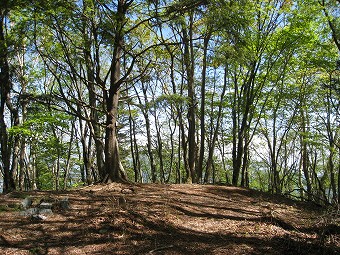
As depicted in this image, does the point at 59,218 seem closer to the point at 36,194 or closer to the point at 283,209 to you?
the point at 36,194

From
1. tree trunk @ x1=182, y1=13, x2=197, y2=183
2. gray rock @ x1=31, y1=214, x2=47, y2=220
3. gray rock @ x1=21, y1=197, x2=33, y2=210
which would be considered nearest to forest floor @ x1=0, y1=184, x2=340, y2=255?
gray rock @ x1=31, y1=214, x2=47, y2=220

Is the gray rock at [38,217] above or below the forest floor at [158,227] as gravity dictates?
above

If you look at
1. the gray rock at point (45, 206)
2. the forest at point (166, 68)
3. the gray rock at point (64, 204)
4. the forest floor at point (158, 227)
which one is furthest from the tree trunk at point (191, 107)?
the gray rock at point (45, 206)

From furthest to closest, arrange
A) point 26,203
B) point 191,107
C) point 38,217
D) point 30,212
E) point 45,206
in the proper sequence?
point 191,107, point 26,203, point 45,206, point 30,212, point 38,217

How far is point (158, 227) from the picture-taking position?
5.50m

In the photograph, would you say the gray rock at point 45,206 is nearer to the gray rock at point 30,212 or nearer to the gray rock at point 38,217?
the gray rock at point 30,212

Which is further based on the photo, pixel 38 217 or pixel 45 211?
pixel 45 211

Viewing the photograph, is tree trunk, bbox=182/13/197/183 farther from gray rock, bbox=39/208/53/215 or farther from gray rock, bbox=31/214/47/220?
gray rock, bbox=31/214/47/220

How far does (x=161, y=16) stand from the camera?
7.98m

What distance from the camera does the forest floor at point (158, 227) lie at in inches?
185

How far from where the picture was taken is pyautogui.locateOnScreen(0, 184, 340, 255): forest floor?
4.71 m

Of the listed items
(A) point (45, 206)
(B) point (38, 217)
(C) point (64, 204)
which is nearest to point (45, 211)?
(A) point (45, 206)

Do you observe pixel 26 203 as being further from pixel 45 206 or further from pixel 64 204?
pixel 64 204

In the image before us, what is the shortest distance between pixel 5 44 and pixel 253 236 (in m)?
9.63
